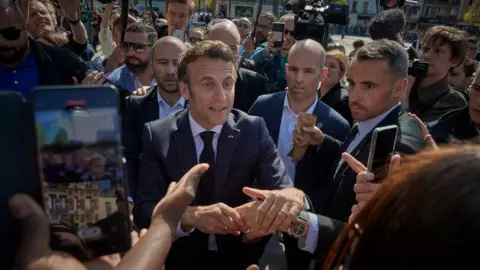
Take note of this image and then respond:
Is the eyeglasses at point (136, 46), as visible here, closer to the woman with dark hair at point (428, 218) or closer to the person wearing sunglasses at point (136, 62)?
the person wearing sunglasses at point (136, 62)

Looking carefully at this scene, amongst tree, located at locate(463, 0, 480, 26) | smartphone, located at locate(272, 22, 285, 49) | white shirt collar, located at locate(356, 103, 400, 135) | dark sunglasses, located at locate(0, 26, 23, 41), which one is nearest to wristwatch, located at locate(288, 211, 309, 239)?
white shirt collar, located at locate(356, 103, 400, 135)

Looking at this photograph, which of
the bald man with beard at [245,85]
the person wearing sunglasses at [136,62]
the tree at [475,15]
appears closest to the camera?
the bald man with beard at [245,85]

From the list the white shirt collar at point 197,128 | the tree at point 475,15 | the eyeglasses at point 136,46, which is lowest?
the white shirt collar at point 197,128

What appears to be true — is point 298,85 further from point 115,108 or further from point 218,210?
point 115,108

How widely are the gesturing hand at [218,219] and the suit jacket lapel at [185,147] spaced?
0.30m

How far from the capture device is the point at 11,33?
2.30m

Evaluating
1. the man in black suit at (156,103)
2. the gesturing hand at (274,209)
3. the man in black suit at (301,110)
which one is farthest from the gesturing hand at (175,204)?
the man in black suit at (301,110)

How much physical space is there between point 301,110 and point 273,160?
107cm

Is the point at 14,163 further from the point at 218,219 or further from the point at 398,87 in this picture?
the point at 398,87

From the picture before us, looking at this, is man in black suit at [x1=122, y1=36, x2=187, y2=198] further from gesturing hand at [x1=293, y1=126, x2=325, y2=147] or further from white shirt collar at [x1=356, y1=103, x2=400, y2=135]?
white shirt collar at [x1=356, y1=103, x2=400, y2=135]

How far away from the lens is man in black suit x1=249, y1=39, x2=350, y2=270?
8.20ft

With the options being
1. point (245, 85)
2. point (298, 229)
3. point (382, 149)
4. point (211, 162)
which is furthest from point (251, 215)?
point (245, 85)

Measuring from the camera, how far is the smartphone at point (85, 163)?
0.79 m

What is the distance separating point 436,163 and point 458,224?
133 mm
